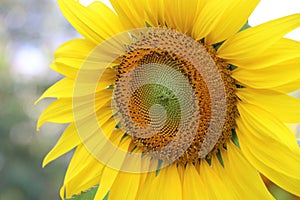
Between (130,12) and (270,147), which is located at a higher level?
(130,12)

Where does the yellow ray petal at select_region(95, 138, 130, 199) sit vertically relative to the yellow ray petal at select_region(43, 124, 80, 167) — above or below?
below

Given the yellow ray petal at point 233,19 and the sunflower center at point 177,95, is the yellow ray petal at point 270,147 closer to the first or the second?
the sunflower center at point 177,95

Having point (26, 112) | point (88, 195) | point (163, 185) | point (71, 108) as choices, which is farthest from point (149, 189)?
point (26, 112)

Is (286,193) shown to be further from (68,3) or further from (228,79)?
(68,3)

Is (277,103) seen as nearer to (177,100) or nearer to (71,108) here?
(177,100)

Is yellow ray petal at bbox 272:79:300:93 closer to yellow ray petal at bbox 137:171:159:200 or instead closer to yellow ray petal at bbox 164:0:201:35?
yellow ray petal at bbox 164:0:201:35

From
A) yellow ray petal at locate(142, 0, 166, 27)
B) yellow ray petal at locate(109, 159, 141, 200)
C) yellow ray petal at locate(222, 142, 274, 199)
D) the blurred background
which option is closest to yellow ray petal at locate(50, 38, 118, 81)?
yellow ray petal at locate(142, 0, 166, 27)

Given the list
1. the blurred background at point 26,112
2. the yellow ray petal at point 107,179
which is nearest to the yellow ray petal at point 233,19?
the yellow ray petal at point 107,179
